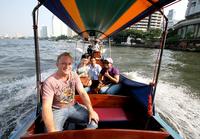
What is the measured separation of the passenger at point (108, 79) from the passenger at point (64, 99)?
211cm

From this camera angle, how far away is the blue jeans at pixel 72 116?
264cm

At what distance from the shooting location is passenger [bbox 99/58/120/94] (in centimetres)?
493

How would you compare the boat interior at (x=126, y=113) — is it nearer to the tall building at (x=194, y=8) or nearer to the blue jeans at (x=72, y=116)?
the blue jeans at (x=72, y=116)

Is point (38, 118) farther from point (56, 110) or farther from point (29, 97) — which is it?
point (29, 97)

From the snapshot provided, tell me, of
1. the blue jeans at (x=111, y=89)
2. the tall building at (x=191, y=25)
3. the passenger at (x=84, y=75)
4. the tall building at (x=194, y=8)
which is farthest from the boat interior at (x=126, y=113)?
the tall building at (x=194, y=8)

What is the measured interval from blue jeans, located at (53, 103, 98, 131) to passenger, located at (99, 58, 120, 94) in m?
2.09

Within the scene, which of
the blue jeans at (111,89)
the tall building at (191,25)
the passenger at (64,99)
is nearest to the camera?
the passenger at (64,99)

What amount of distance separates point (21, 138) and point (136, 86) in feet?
8.77

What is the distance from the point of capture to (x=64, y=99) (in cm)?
277

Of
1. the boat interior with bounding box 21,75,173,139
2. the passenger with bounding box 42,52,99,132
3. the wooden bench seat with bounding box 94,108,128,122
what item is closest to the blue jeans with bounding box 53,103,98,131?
the passenger with bounding box 42,52,99,132

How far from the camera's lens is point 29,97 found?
24.1 feet

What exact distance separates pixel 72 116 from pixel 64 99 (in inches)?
10.5

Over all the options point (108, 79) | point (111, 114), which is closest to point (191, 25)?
point (108, 79)

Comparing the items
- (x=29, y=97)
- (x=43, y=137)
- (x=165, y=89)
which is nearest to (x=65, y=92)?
(x=43, y=137)
